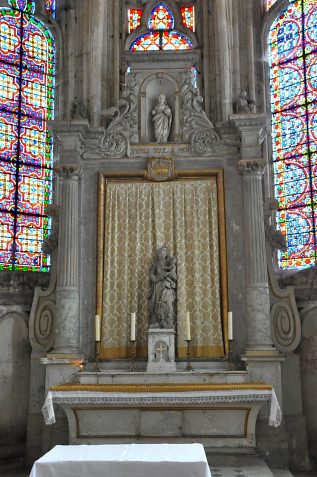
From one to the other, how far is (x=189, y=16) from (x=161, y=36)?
81 cm

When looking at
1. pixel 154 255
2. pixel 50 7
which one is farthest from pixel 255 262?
pixel 50 7

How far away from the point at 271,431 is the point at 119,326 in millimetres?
3156

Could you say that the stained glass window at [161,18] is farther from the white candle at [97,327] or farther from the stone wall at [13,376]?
the white candle at [97,327]

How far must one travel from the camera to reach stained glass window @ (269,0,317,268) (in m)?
12.4

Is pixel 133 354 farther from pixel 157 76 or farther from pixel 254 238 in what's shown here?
pixel 157 76

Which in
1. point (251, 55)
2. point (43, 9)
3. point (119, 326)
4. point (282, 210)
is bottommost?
point (119, 326)

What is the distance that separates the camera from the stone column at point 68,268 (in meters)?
10.7

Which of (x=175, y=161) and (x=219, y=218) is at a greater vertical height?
(x=175, y=161)

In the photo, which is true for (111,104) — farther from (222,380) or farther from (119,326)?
(222,380)

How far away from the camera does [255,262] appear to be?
10.9 meters

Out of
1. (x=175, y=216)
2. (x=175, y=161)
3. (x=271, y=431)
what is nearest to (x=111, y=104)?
(x=175, y=161)

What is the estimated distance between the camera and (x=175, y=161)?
11734 millimetres

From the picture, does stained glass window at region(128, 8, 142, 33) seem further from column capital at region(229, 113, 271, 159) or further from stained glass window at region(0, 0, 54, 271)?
column capital at region(229, 113, 271, 159)

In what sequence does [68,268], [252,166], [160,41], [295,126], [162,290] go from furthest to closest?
[160,41] → [295,126] → [252,166] → [68,268] → [162,290]
